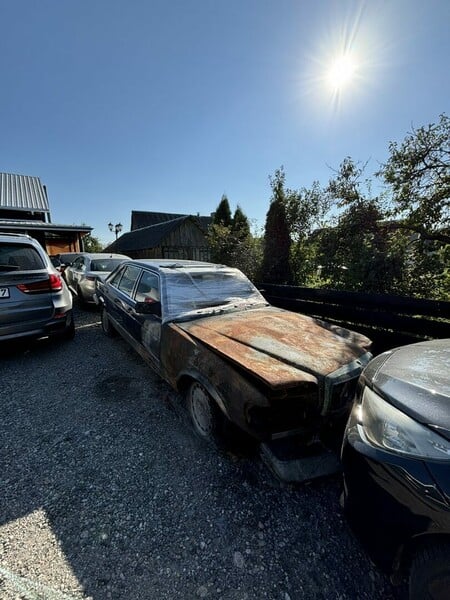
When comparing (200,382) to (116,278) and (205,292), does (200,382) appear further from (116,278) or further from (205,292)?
(116,278)

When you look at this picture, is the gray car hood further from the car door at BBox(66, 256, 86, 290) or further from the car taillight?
the car door at BBox(66, 256, 86, 290)

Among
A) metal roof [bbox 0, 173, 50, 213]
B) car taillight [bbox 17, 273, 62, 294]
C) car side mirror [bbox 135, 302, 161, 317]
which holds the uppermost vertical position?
metal roof [bbox 0, 173, 50, 213]

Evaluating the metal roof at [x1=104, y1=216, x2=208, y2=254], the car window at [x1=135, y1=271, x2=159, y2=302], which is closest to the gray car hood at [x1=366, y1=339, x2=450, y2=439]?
the car window at [x1=135, y1=271, x2=159, y2=302]

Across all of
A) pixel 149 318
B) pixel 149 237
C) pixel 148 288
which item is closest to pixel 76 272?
pixel 148 288

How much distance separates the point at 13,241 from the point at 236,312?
366 centimetres

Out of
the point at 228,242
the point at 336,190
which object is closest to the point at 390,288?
the point at 336,190

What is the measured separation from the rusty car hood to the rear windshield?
9.66ft

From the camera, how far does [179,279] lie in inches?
127

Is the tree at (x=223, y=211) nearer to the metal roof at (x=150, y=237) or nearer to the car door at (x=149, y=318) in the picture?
the metal roof at (x=150, y=237)

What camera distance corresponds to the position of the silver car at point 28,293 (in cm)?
363

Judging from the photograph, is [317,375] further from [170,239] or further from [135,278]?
[170,239]

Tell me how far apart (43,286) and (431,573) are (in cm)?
478

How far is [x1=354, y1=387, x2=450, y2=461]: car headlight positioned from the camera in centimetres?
100

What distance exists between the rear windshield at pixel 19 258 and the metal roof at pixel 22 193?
13.3m
